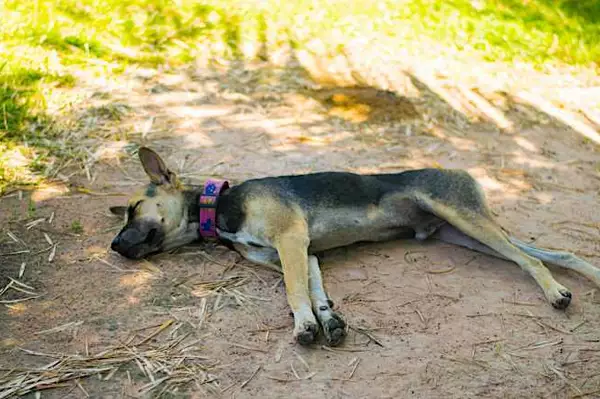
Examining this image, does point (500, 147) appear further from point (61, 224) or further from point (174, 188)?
point (61, 224)

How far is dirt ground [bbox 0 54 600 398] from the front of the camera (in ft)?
13.5

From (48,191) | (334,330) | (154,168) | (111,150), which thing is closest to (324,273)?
(334,330)

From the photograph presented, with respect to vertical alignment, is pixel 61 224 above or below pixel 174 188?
below

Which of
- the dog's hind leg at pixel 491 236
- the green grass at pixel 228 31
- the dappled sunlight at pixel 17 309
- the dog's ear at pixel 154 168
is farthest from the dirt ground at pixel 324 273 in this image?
the green grass at pixel 228 31

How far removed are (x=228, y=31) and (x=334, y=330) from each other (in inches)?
244

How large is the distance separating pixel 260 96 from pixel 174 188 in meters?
2.97

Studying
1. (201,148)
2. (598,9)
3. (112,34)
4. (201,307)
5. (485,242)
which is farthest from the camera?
(598,9)

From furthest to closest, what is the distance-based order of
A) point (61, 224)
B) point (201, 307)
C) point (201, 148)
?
point (201, 148), point (61, 224), point (201, 307)

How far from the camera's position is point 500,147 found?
24.6 ft

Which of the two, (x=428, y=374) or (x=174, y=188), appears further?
(x=174, y=188)

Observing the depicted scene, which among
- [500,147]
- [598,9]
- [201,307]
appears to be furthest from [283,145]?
[598,9]

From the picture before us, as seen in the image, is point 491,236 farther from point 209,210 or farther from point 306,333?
point 209,210

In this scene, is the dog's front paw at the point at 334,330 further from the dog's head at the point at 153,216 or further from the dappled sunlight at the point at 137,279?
the dog's head at the point at 153,216

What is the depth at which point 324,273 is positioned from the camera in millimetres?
5262
